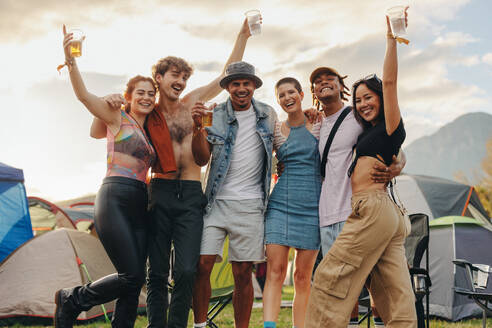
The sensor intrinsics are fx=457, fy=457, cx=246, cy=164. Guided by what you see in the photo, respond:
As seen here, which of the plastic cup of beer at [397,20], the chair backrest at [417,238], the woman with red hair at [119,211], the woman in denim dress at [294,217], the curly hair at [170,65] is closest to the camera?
the plastic cup of beer at [397,20]

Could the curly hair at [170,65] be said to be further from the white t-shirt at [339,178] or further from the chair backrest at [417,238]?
the chair backrest at [417,238]

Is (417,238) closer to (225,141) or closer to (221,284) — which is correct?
(221,284)

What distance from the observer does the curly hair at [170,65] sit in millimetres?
4035

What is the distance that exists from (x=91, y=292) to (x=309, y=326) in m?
1.75

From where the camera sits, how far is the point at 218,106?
4156 millimetres

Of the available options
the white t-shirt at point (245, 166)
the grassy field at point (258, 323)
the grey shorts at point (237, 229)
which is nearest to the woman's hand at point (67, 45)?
the white t-shirt at point (245, 166)

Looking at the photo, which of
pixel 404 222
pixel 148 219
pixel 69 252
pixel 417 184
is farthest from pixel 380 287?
pixel 417 184

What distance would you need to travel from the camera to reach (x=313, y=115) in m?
4.05

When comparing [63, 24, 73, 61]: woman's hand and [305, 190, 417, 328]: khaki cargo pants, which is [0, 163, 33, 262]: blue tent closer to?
[63, 24, 73, 61]: woman's hand

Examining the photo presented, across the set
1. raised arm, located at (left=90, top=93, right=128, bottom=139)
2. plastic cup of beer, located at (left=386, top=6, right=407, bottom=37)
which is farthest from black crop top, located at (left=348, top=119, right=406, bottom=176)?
raised arm, located at (left=90, top=93, right=128, bottom=139)

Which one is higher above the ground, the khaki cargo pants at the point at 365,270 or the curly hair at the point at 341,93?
Answer: the curly hair at the point at 341,93

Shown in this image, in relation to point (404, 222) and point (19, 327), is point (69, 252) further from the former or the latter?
point (404, 222)

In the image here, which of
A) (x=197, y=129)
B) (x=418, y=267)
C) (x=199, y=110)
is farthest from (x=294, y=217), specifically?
(x=418, y=267)

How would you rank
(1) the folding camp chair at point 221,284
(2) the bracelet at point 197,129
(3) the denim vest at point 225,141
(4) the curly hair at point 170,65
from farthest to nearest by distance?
(1) the folding camp chair at point 221,284, (4) the curly hair at point 170,65, (3) the denim vest at point 225,141, (2) the bracelet at point 197,129
